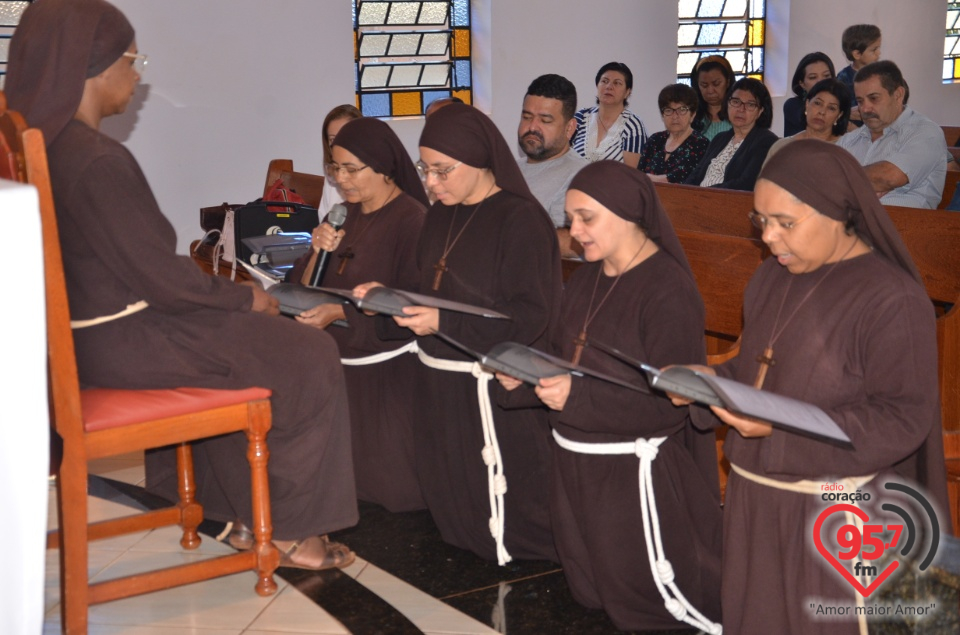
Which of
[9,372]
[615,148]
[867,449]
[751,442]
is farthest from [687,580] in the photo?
[615,148]

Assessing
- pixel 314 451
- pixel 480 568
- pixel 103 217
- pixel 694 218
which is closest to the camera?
pixel 103 217

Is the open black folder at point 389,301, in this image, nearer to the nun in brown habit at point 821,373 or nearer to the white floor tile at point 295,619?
the nun in brown habit at point 821,373

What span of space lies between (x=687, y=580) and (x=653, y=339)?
2.57 feet

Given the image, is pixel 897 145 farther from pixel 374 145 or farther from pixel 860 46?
pixel 860 46

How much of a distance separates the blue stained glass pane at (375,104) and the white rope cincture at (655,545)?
6.73 m

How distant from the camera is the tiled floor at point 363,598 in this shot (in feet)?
11.3

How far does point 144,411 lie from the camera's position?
312 centimetres

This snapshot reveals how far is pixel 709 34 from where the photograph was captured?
37.0ft

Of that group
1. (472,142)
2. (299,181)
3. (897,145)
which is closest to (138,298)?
(472,142)

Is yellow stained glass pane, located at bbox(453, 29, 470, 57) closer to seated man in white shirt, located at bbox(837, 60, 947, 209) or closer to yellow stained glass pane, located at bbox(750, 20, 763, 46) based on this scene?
yellow stained glass pane, located at bbox(750, 20, 763, 46)

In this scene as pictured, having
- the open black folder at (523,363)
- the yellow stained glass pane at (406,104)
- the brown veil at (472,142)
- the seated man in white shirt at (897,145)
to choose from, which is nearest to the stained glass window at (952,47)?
the yellow stained glass pane at (406,104)

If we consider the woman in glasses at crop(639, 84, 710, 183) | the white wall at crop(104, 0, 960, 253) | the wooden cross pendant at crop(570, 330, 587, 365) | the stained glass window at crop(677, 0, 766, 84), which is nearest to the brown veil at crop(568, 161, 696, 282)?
the wooden cross pendant at crop(570, 330, 587, 365)

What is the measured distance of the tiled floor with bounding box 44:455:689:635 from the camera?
136 inches

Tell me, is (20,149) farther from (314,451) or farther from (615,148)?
(615,148)
